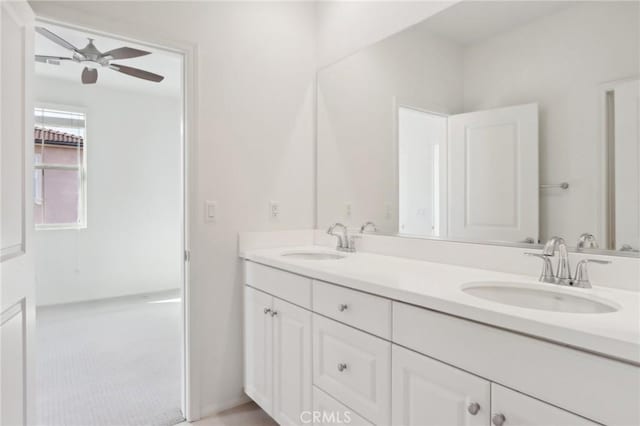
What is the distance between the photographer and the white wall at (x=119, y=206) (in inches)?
163

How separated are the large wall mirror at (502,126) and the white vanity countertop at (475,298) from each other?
212mm

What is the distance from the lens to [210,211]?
203 centimetres

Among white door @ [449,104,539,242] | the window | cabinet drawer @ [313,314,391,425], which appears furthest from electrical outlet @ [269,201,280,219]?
the window

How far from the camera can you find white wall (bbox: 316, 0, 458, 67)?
1854mm

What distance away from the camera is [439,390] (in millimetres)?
1057

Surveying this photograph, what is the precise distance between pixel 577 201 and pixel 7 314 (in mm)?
2008

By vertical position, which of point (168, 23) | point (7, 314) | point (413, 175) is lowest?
point (7, 314)

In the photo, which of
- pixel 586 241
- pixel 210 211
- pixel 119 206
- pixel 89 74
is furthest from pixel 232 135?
pixel 119 206

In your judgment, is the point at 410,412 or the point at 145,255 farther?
the point at 145,255

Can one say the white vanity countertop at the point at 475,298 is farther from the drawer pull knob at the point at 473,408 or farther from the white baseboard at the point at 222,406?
the white baseboard at the point at 222,406

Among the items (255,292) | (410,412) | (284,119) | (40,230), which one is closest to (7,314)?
(255,292)

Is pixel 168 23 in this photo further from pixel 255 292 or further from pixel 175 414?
pixel 175 414

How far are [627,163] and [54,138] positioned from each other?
497 centimetres

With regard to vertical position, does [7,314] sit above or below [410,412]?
above
